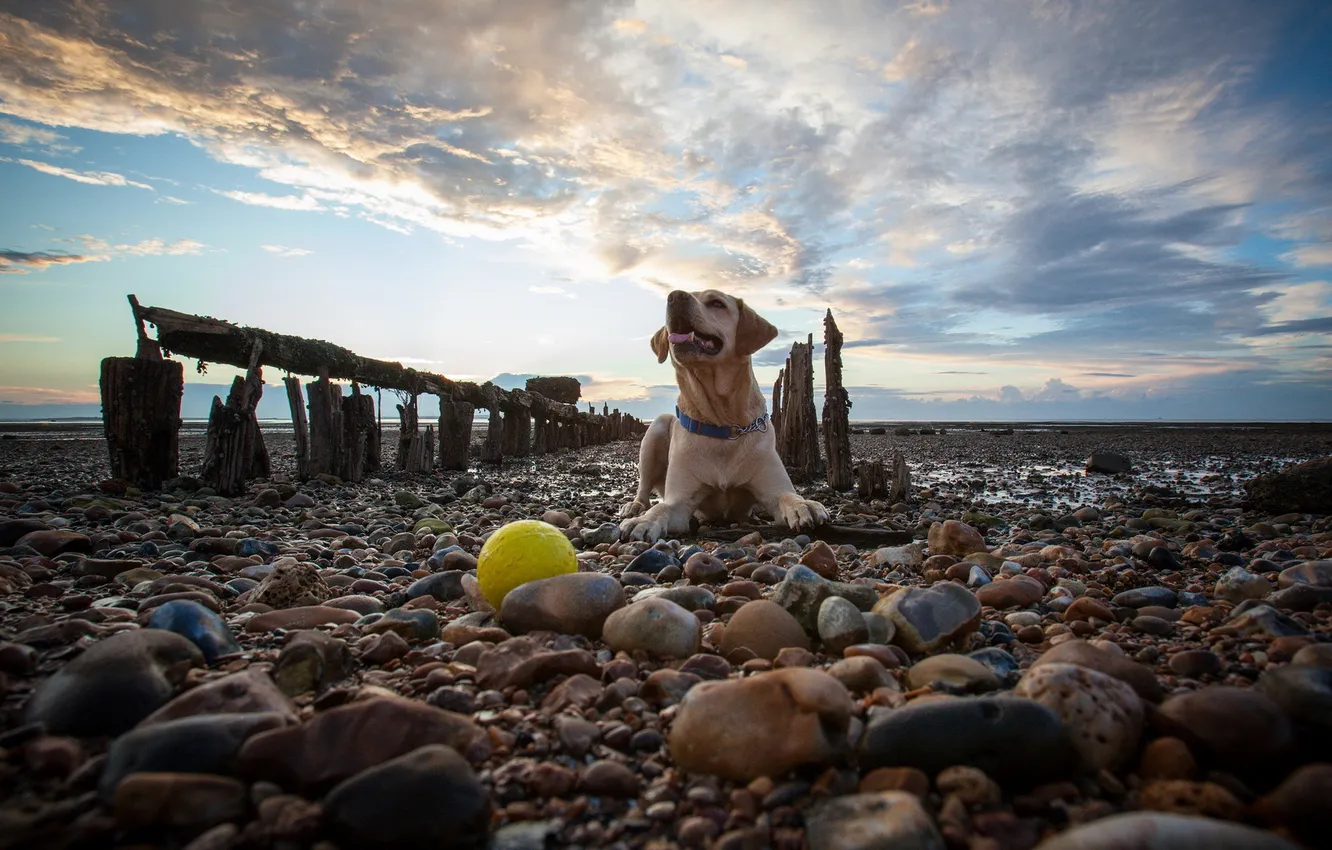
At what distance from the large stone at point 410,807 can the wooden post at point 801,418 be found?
28.6 feet

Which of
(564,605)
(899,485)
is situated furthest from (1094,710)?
(899,485)

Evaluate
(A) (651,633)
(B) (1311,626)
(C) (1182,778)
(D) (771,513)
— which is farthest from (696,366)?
(C) (1182,778)

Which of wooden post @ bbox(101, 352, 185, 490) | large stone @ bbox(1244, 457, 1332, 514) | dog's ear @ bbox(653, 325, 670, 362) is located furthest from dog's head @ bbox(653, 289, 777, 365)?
wooden post @ bbox(101, 352, 185, 490)

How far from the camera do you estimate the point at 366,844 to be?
127cm

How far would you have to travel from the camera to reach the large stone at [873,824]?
124cm

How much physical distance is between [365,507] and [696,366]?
430 cm

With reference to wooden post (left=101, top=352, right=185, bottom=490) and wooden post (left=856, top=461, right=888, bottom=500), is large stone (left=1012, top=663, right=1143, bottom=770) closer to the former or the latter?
wooden post (left=856, top=461, right=888, bottom=500)

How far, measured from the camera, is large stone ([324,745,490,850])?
4.17ft

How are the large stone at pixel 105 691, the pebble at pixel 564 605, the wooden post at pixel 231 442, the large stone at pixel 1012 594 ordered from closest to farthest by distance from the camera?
1. the large stone at pixel 105 691
2. the pebble at pixel 564 605
3. the large stone at pixel 1012 594
4. the wooden post at pixel 231 442

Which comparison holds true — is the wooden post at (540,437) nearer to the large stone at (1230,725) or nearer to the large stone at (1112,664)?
the large stone at (1112,664)

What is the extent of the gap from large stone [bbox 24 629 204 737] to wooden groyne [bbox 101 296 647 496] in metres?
6.18

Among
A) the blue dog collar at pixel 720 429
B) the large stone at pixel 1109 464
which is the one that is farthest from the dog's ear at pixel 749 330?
the large stone at pixel 1109 464

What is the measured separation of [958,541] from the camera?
4270mm

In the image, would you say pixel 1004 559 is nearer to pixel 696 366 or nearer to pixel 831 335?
pixel 696 366
